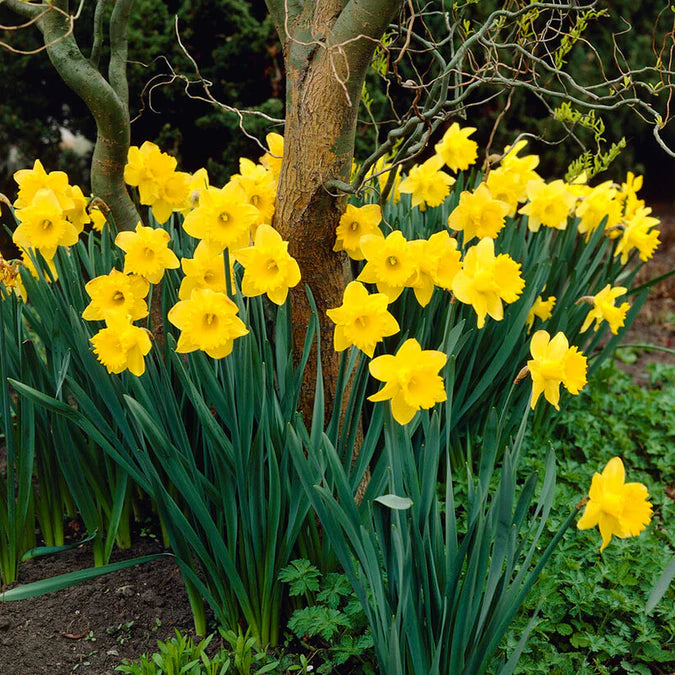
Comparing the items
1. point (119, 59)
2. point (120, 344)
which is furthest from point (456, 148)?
point (120, 344)

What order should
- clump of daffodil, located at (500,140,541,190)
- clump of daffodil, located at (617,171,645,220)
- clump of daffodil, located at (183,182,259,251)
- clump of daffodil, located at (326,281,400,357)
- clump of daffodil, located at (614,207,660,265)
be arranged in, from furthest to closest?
clump of daffodil, located at (617,171,645,220), clump of daffodil, located at (614,207,660,265), clump of daffodil, located at (500,140,541,190), clump of daffodil, located at (183,182,259,251), clump of daffodil, located at (326,281,400,357)

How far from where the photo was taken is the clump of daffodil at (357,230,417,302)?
5.08ft

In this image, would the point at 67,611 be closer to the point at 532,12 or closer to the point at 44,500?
the point at 44,500

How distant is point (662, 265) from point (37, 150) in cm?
434

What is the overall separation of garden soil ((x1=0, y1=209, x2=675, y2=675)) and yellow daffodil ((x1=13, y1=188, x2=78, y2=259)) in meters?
0.86

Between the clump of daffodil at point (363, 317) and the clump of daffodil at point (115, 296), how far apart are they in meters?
0.47

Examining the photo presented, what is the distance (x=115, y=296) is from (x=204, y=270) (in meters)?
0.21

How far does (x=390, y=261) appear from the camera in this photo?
1597 millimetres

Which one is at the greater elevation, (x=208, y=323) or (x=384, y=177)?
(x=384, y=177)

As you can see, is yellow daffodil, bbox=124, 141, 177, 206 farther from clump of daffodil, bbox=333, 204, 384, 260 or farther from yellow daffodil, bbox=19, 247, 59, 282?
clump of daffodil, bbox=333, 204, 384, 260

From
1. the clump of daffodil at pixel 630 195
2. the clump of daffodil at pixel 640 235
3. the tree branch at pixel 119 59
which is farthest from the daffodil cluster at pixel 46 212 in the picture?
the clump of daffodil at pixel 630 195

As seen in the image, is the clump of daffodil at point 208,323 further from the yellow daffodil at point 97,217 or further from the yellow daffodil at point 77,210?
the yellow daffodil at point 97,217

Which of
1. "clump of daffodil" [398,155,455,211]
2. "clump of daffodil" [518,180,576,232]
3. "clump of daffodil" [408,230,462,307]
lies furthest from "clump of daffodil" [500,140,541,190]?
"clump of daffodil" [408,230,462,307]

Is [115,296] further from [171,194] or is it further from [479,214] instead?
[479,214]
